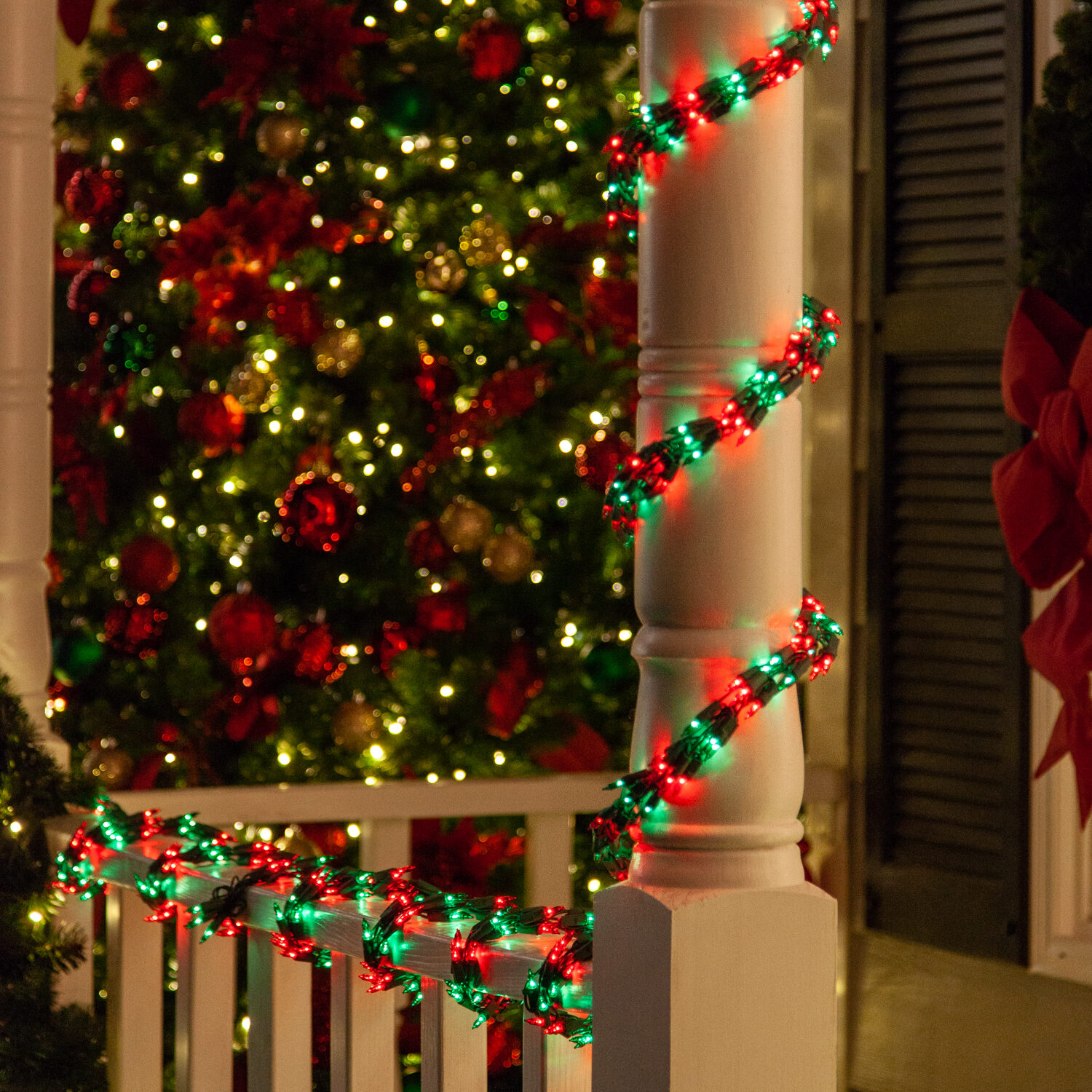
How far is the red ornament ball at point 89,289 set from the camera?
109 inches

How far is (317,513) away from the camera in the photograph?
2656 mm

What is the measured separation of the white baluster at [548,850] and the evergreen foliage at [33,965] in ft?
2.42

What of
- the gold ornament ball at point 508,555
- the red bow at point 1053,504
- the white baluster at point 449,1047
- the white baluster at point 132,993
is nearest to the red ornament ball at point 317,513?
the gold ornament ball at point 508,555

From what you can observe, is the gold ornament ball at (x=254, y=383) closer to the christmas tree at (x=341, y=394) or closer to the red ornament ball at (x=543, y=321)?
the christmas tree at (x=341, y=394)

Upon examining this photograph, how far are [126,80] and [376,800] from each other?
3.86ft

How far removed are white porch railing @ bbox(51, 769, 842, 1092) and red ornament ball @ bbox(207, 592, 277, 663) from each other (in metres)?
0.31

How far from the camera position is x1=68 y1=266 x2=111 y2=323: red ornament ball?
2762 mm

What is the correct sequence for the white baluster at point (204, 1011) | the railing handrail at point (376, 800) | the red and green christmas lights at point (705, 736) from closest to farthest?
the red and green christmas lights at point (705, 736) < the white baluster at point (204, 1011) < the railing handrail at point (376, 800)

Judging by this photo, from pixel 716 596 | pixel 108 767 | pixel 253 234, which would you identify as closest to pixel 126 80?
pixel 253 234

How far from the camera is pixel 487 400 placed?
2.73 meters

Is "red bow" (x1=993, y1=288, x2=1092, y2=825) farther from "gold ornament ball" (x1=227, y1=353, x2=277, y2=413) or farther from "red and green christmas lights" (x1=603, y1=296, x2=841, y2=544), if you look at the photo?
"gold ornament ball" (x1=227, y1=353, x2=277, y2=413)

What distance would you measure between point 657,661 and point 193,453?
1.67 metres

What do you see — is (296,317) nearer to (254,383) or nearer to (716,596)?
(254,383)

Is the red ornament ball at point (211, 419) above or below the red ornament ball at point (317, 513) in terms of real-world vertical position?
above
